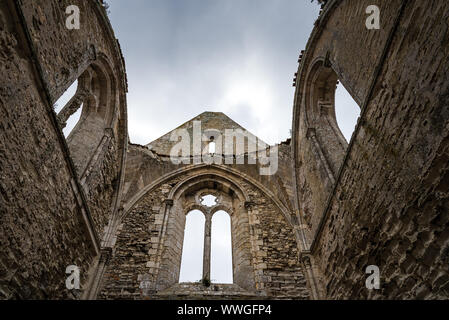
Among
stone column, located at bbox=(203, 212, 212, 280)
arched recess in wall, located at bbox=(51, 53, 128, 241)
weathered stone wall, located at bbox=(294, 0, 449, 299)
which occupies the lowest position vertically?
weathered stone wall, located at bbox=(294, 0, 449, 299)

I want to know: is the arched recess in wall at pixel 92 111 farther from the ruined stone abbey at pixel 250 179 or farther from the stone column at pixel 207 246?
the stone column at pixel 207 246

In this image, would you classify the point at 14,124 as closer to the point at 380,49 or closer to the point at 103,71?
the point at 103,71

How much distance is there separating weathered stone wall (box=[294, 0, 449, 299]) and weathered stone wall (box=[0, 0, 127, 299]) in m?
3.78

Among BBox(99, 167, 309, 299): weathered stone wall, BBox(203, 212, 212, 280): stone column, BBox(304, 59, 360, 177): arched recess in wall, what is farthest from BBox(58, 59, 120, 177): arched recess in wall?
BBox(304, 59, 360, 177): arched recess in wall

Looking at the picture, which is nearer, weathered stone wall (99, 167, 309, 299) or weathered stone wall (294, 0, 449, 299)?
weathered stone wall (294, 0, 449, 299)

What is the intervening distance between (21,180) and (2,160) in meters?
0.38

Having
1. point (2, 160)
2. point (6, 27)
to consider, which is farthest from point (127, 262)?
point (6, 27)

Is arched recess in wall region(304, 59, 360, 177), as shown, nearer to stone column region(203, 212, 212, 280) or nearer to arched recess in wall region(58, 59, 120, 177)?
stone column region(203, 212, 212, 280)

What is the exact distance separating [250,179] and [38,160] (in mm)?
5435

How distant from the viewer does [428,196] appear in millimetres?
2488

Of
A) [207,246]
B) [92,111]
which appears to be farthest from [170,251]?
[92,111]

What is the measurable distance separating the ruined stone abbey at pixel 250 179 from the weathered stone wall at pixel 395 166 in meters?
0.02

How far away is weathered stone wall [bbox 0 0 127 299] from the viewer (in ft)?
9.94

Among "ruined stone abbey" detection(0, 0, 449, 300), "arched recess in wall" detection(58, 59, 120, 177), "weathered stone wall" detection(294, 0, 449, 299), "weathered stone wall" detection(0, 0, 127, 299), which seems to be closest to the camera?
"weathered stone wall" detection(294, 0, 449, 299)
